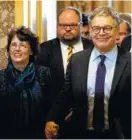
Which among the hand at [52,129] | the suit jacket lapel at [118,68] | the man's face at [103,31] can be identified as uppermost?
the man's face at [103,31]

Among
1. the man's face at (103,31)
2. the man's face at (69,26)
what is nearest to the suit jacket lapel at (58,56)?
the man's face at (69,26)

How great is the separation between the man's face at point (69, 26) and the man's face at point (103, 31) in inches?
21.6

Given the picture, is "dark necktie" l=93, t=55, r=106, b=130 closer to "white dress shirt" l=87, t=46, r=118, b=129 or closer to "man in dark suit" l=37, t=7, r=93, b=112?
"white dress shirt" l=87, t=46, r=118, b=129

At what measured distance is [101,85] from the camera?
81.8 inches

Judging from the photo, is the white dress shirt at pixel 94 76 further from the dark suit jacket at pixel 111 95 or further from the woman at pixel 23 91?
the woman at pixel 23 91

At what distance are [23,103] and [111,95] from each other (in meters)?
0.63

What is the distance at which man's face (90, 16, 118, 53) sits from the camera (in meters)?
2.07

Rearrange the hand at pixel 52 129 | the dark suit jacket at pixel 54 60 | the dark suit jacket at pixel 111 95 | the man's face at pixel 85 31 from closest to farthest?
1. the dark suit jacket at pixel 111 95
2. the hand at pixel 52 129
3. the dark suit jacket at pixel 54 60
4. the man's face at pixel 85 31

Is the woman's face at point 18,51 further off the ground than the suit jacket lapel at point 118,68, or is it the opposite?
the woman's face at point 18,51

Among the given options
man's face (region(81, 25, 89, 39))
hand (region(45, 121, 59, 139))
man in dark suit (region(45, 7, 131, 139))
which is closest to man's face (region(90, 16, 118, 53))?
man in dark suit (region(45, 7, 131, 139))

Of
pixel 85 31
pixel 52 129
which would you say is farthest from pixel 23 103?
pixel 85 31

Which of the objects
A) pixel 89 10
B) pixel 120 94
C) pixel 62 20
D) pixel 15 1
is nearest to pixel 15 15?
pixel 15 1

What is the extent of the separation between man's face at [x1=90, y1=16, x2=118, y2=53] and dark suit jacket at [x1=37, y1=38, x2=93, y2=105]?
22.9 inches

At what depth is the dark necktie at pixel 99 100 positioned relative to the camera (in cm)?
208
